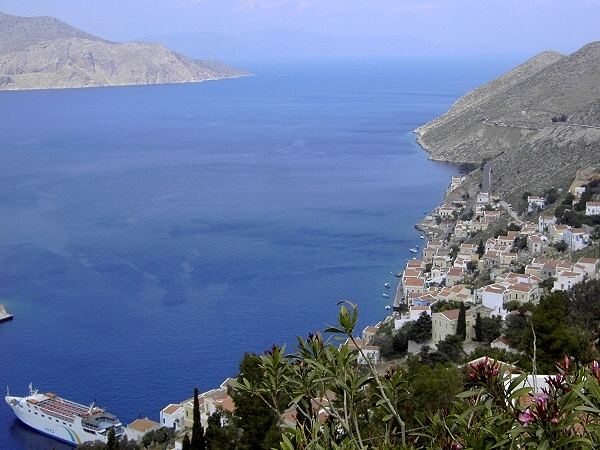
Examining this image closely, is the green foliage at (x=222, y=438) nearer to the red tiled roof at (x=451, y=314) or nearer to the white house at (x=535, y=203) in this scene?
the red tiled roof at (x=451, y=314)

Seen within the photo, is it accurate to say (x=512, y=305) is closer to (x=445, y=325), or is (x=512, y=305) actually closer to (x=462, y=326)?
(x=445, y=325)

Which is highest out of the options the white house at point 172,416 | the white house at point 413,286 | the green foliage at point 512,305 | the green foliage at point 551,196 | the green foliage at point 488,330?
the green foliage at point 551,196

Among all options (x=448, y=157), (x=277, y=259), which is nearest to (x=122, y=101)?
(x=448, y=157)

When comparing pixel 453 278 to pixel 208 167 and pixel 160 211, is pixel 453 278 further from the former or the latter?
pixel 208 167

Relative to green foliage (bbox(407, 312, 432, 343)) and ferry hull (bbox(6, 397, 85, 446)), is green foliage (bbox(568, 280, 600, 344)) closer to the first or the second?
green foliage (bbox(407, 312, 432, 343))

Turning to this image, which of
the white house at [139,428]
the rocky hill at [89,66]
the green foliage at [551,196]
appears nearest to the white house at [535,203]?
the green foliage at [551,196]

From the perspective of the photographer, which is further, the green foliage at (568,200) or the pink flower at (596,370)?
the green foliage at (568,200)
